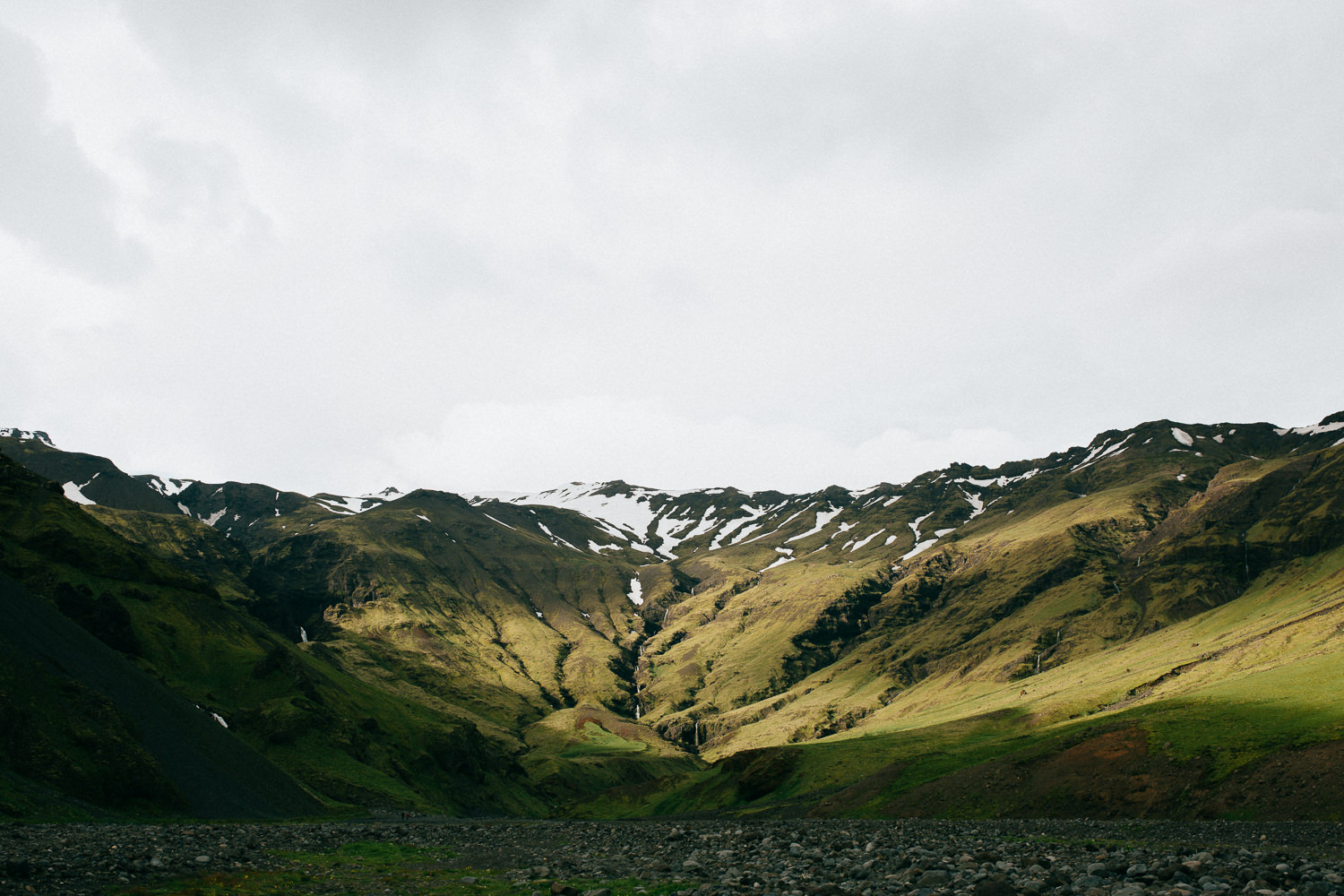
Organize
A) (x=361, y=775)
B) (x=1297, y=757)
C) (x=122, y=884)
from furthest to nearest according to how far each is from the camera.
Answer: (x=361, y=775) < (x=1297, y=757) < (x=122, y=884)

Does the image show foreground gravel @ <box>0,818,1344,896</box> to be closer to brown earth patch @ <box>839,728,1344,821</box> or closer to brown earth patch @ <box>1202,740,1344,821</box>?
brown earth patch @ <box>1202,740,1344,821</box>

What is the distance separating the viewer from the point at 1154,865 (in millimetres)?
23828

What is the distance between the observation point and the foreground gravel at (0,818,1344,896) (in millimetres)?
21375

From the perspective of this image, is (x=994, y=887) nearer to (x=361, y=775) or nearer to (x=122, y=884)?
(x=122, y=884)

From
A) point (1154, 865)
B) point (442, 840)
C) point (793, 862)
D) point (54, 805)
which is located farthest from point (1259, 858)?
point (54, 805)

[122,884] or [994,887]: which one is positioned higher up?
[122,884]

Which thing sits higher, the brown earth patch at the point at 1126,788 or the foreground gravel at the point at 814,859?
the foreground gravel at the point at 814,859

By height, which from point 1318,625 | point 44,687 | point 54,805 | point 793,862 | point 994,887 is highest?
point 44,687

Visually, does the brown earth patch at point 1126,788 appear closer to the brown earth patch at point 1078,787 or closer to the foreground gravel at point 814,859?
the brown earth patch at point 1078,787

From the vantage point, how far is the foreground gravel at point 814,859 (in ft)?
70.1

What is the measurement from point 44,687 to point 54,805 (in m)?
15.6

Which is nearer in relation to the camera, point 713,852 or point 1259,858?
point 1259,858

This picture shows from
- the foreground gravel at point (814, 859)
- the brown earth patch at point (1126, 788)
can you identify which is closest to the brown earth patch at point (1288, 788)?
the brown earth patch at point (1126, 788)

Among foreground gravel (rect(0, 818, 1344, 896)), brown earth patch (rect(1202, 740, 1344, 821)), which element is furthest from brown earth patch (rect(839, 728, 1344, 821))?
foreground gravel (rect(0, 818, 1344, 896))
